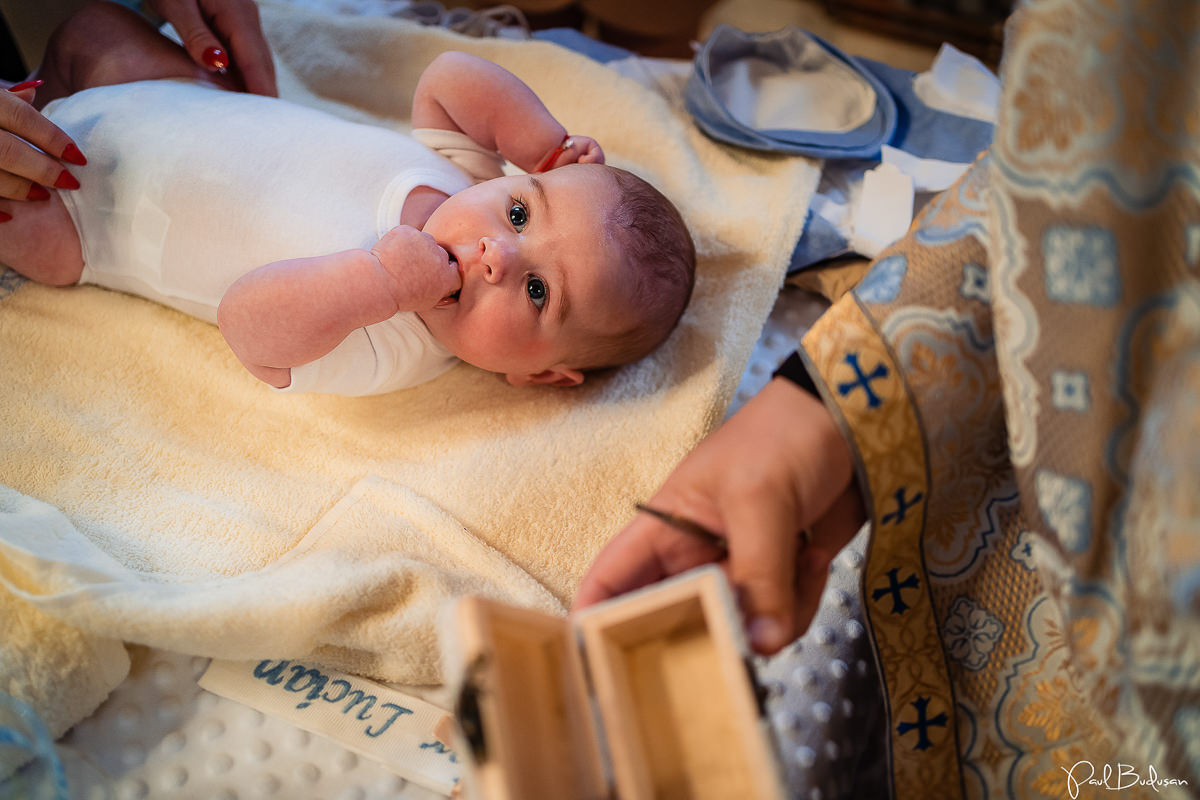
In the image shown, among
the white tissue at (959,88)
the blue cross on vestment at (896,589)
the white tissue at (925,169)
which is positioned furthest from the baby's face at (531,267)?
the white tissue at (959,88)

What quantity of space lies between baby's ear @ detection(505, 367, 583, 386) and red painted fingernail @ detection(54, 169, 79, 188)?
0.66 m

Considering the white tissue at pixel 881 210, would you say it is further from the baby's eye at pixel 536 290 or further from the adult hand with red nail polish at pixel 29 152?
the adult hand with red nail polish at pixel 29 152

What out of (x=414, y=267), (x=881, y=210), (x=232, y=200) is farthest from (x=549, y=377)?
(x=881, y=210)

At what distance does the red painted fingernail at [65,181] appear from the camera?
1078 millimetres

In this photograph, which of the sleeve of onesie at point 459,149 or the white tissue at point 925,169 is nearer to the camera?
the sleeve of onesie at point 459,149

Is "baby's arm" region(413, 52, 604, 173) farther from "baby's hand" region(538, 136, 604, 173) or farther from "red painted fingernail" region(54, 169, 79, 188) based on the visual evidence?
"red painted fingernail" region(54, 169, 79, 188)

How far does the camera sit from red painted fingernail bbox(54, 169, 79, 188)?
108cm

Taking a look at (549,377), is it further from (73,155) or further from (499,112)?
(73,155)

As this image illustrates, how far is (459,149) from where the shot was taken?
1.27 meters

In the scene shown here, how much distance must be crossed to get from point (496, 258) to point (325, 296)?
21cm

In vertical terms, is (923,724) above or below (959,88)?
below

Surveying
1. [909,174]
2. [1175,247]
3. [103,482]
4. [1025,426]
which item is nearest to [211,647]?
[103,482]

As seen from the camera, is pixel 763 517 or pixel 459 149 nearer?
pixel 763 517

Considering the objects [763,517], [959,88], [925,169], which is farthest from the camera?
[959,88]
